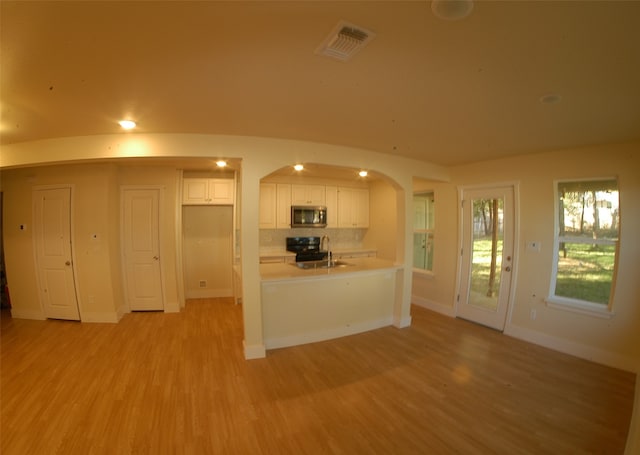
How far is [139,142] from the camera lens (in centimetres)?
257

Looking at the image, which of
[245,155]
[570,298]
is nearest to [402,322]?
[570,298]

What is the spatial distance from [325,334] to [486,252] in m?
2.84

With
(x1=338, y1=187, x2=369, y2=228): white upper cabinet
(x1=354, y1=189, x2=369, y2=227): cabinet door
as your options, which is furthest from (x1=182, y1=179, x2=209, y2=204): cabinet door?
(x1=354, y1=189, x2=369, y2=227): cabinet door

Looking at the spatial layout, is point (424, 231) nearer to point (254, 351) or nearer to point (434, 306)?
point (434, 306)

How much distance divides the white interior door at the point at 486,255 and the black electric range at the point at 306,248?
8.69 feet

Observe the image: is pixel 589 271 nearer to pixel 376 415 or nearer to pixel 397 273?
pixel 397 273

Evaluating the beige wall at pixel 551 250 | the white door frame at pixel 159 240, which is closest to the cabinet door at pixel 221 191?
the white door frame at pixel 159 240

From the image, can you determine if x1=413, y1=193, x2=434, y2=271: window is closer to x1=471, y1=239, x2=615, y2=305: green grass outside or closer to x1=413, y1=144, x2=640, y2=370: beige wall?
x1=413, y1=144, x2=640, y2=370: beige wall

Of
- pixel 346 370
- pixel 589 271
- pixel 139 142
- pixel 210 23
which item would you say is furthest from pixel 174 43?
pixel 589 271

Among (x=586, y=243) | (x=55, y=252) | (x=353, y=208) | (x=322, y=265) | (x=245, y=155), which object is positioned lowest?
(x=322, y=265)

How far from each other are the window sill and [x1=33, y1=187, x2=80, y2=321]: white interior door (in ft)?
22.8

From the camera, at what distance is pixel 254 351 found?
2830mm

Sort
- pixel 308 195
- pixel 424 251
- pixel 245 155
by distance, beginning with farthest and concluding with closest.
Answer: pixel 308 195, pixel 424 251, pixel 245 155

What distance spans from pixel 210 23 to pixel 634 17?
191cm
